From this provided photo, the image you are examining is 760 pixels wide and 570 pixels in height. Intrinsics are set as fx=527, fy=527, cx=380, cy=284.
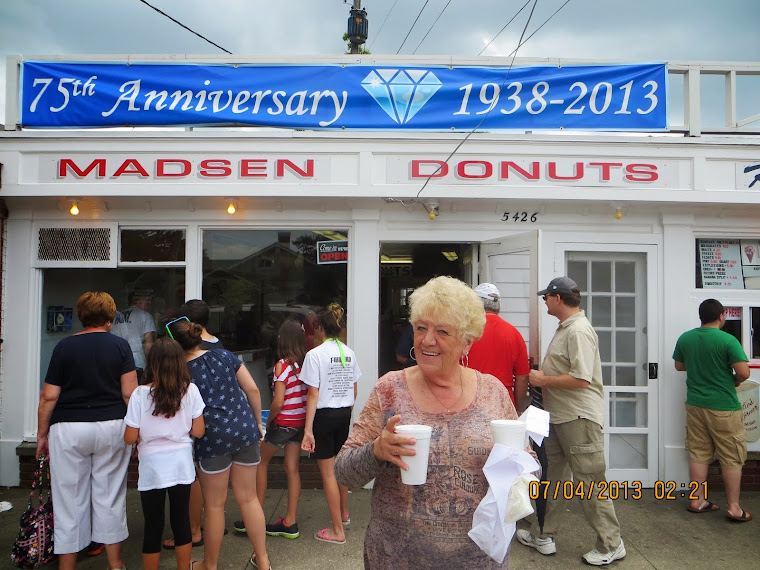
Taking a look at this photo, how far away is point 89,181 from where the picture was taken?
17.0 feet

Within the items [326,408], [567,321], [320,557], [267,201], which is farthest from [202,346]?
[567,321]

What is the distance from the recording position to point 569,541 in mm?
4156

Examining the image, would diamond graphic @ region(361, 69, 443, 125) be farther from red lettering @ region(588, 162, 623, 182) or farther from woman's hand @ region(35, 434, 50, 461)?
woman's hand @ region(35, 434, 50, 461)

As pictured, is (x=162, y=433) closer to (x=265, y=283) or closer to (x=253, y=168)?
(x=265, y=283)

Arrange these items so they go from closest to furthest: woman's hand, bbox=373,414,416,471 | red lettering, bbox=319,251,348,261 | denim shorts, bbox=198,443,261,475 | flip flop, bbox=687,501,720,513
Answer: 1. woman's hand, bbox=373,414,416,471
2. denim shorts, bbox=198,443,261,475
3. flip flop, bbox=687,501,720,513
4. red lettering, bbox=319,251,348,261

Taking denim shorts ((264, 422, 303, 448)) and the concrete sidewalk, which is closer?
the concrete sidewalk

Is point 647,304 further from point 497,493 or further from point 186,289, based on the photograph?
point 186,289

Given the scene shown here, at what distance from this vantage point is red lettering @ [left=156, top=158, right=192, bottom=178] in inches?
204

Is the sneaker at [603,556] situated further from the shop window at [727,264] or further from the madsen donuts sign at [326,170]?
the madsen donuts sign at [326,170]

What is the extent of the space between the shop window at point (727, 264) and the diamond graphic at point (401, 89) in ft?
10.5

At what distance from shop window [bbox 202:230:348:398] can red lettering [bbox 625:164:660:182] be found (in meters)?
2.90

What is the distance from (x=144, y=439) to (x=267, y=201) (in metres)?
2.81

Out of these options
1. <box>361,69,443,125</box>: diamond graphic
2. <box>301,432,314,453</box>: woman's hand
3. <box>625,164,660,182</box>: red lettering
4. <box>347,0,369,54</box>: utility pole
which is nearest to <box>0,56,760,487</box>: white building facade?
<box>625,164,660,182</box>: red lettering

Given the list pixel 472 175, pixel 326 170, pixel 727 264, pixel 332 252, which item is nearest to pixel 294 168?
pixel 326 170
